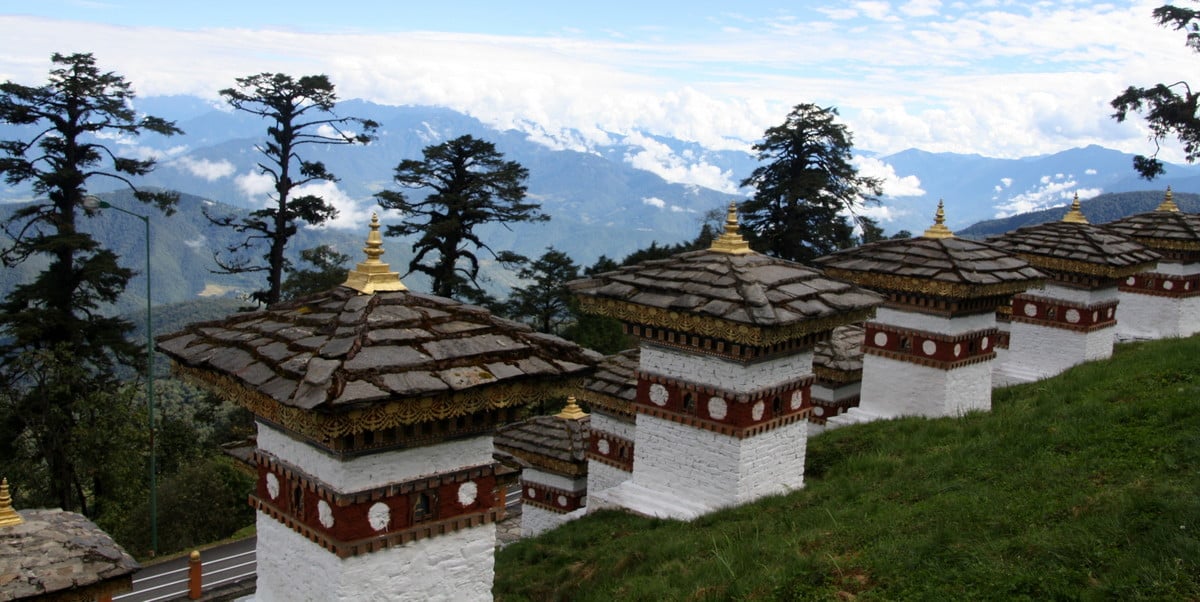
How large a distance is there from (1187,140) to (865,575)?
24808 mm

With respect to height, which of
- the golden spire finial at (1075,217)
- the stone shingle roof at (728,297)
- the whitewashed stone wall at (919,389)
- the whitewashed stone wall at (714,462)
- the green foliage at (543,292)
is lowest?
the green foliage at (543,292)

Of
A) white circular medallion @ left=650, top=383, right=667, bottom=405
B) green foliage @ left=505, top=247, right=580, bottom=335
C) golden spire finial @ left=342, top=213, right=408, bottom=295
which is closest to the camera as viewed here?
golden spire finial @ left=342, top=213, right=408, bottom=295

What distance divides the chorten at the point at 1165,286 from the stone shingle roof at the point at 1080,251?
227cm

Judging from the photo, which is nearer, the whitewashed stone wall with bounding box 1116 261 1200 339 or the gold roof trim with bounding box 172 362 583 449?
the gold roof trim with bounding box 172 362 583 449

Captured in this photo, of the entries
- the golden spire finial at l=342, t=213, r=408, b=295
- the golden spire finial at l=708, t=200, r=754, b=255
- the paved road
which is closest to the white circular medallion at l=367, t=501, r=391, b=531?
the golden spire finial at l=342, t=213, r=408, b=295

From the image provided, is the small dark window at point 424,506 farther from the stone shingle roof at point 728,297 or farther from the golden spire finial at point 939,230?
the golden spire finial at point 939,230

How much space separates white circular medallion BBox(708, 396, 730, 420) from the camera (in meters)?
10.9

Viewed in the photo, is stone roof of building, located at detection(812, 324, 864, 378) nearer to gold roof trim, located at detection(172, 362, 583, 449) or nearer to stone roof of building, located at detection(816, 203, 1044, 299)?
stone roof of building, located at detection(816, 203, 1044, 299)

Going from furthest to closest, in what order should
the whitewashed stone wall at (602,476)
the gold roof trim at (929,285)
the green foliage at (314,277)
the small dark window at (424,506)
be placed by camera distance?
the green foliage at (314,277) < the whitewashed stone wall at (602,476) < the gold roof trim at (929,285) < the small dark window at (424,506)

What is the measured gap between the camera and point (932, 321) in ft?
44.9

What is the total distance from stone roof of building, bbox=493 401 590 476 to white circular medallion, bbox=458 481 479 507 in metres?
7.07

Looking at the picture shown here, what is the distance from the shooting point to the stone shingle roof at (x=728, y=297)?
1026 centimetres

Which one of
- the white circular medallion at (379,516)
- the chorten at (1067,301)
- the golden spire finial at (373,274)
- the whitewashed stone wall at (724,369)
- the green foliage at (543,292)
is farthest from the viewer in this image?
the green foliage at (543,292)

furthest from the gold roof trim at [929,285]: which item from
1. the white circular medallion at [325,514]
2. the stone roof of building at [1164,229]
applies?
the white circular medallion at [325,514]
